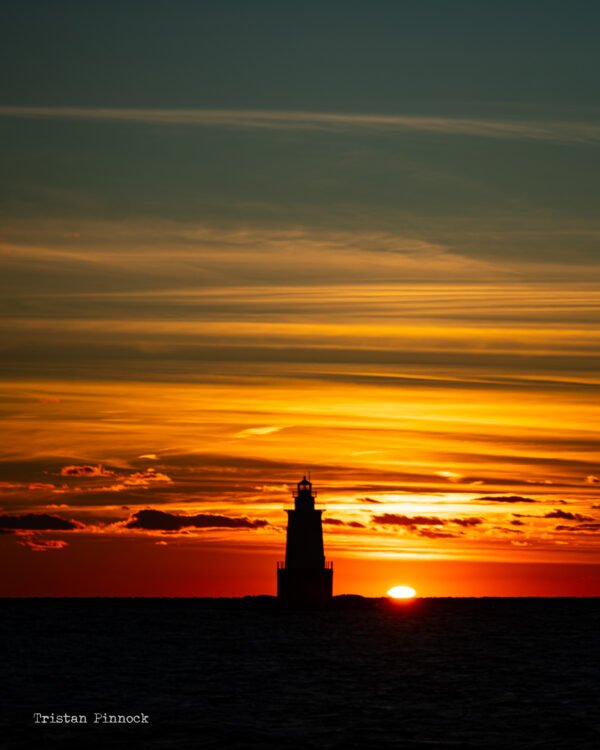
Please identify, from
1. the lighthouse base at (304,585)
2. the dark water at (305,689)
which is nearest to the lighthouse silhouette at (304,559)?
the lighthouse base at (304,585)

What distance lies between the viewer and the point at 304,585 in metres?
134

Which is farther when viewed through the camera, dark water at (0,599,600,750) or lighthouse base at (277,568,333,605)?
lighthouse base at (277,568,333,605)

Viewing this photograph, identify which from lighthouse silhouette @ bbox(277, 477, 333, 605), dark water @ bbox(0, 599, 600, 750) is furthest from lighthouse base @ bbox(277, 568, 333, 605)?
dark water @ bbox(0, 599, 600, 750)

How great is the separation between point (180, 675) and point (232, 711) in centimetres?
1725

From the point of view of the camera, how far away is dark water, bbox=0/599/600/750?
46706mm

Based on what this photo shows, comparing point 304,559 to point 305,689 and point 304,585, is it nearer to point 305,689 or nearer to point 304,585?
point 304,585

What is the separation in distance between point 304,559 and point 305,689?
70.7 metres

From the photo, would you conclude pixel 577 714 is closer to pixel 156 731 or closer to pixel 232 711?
pixel 232 711

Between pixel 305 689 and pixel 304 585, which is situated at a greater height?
pixel 304 585

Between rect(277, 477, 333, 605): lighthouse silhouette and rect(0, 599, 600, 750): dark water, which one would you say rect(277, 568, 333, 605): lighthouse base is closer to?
rect(277, 477, 333, 605): lighthouse silhouette

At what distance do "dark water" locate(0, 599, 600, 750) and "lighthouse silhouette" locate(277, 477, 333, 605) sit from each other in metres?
15.5

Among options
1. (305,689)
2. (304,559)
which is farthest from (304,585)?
(305,689)

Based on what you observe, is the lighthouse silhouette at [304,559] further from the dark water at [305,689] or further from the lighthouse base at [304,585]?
the dark water at [305,689]

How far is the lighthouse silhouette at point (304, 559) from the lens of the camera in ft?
438
